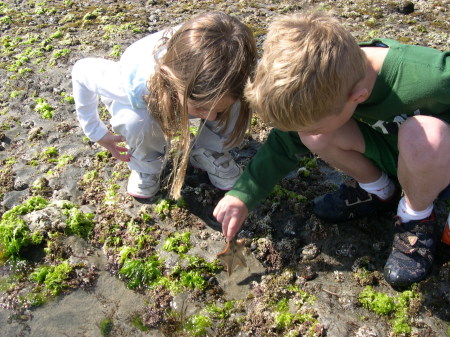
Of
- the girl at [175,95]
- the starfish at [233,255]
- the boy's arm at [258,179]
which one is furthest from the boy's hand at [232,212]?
the girl at [175,95]

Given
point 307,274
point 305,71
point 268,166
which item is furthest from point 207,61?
point 307,274

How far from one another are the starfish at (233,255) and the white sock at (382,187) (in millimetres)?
952

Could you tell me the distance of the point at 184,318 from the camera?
Answer: 2.96 metres

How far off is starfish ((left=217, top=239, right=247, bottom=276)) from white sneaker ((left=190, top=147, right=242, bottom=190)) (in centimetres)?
70

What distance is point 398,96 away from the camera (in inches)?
104

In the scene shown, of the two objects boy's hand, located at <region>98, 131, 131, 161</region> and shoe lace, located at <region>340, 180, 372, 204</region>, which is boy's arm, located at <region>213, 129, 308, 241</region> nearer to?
shoe lace, located at <region>340, 180, 372, 204</region>

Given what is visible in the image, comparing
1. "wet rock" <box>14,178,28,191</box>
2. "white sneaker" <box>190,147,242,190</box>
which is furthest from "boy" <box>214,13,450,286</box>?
"wet rock" <box>14,178,28,191</box>

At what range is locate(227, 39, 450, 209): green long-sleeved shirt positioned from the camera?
99.2 inches

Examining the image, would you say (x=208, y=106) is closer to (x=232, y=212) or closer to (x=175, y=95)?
(x=175, y=95)

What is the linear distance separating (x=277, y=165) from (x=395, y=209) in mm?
965

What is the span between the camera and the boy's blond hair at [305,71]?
2.24 m

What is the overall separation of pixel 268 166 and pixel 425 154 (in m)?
0.99

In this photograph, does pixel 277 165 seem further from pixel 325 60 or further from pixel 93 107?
pixel 93 107

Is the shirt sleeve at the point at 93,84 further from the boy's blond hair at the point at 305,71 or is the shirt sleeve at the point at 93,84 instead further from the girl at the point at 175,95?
the boy's blond hair at the point at 305,71
